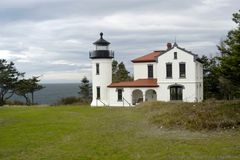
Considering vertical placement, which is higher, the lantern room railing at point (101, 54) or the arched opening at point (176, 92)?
the lantern room railing at point (101, 54)

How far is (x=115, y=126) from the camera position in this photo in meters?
20.4

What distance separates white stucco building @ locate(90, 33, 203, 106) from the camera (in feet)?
140

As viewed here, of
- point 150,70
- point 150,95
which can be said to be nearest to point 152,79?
point 150,70

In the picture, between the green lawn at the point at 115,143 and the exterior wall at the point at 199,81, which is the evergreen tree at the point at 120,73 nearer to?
the exterior wall at the point at 199,81

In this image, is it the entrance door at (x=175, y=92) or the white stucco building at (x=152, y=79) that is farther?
the entrance door at (x=175, y=92)

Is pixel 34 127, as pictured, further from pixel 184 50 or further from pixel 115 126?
pixel 184 50

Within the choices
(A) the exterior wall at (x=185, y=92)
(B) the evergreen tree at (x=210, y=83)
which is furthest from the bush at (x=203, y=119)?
(B) the evergreen tree at (x=210, y=83)

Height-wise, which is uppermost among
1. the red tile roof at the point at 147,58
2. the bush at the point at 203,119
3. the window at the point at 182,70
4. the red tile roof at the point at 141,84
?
the red tile roof at the point at 147,58

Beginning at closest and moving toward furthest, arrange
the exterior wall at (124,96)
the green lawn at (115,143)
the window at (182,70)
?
1. the green lawn at (115,143)
2. the window at (182,70)
3. the exterior wall at (124,96)

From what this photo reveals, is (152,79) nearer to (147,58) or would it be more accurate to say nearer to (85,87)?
(147,58)

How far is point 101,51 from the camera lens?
150 ft

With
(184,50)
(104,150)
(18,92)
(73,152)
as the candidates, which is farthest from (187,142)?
(18,92)

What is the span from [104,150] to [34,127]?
313 inches

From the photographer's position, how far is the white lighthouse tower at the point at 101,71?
1788 inches
